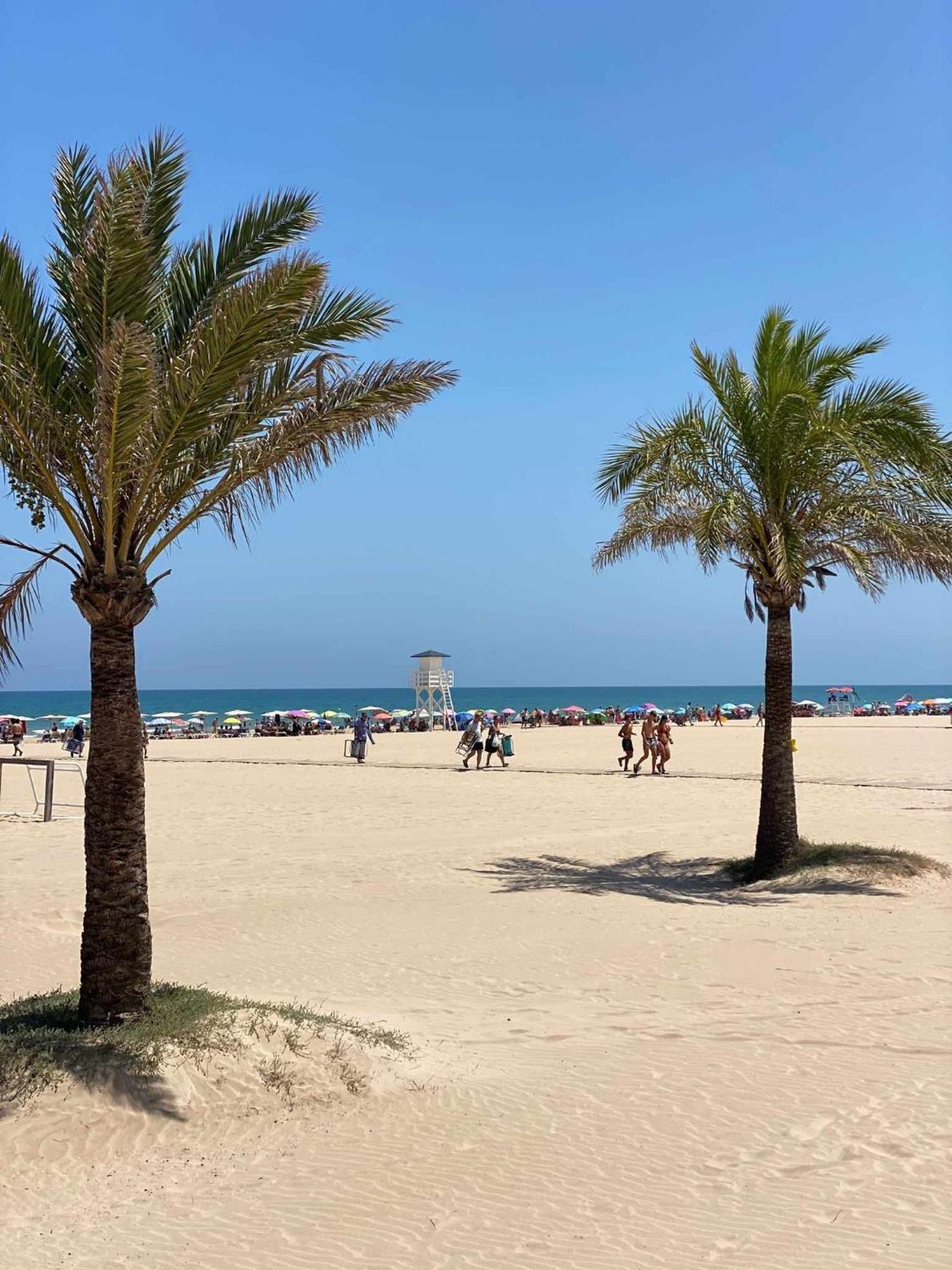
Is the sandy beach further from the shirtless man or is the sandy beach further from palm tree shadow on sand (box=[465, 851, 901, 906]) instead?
the shirtless man

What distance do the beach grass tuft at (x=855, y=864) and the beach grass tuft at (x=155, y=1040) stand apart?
22.6ft

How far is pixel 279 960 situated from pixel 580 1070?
11.7ft

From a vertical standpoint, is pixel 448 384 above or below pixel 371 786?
above

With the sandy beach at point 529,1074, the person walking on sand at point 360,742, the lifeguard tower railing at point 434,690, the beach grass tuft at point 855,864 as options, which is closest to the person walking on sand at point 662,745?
the person walking on sand at point 360,742

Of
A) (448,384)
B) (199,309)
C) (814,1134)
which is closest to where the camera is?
(814,1134)

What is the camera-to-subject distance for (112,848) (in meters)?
6.09

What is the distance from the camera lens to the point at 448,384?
7.30m

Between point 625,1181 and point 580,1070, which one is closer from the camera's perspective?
point 625,1181

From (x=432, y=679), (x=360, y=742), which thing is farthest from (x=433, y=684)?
(x=360, y=742)

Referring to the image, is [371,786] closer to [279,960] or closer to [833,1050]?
[279,960]

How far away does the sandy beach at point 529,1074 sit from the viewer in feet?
14.2

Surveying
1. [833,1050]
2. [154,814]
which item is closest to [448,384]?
[833,1050]

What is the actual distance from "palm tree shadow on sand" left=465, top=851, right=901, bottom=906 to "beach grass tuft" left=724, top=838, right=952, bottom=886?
0.41ft

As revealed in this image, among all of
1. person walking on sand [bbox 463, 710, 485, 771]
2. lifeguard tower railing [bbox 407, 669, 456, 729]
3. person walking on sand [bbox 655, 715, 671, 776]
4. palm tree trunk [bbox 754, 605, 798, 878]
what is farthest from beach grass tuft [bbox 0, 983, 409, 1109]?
lifeguard tower railing [bbox 407, 669, 456, 729]
